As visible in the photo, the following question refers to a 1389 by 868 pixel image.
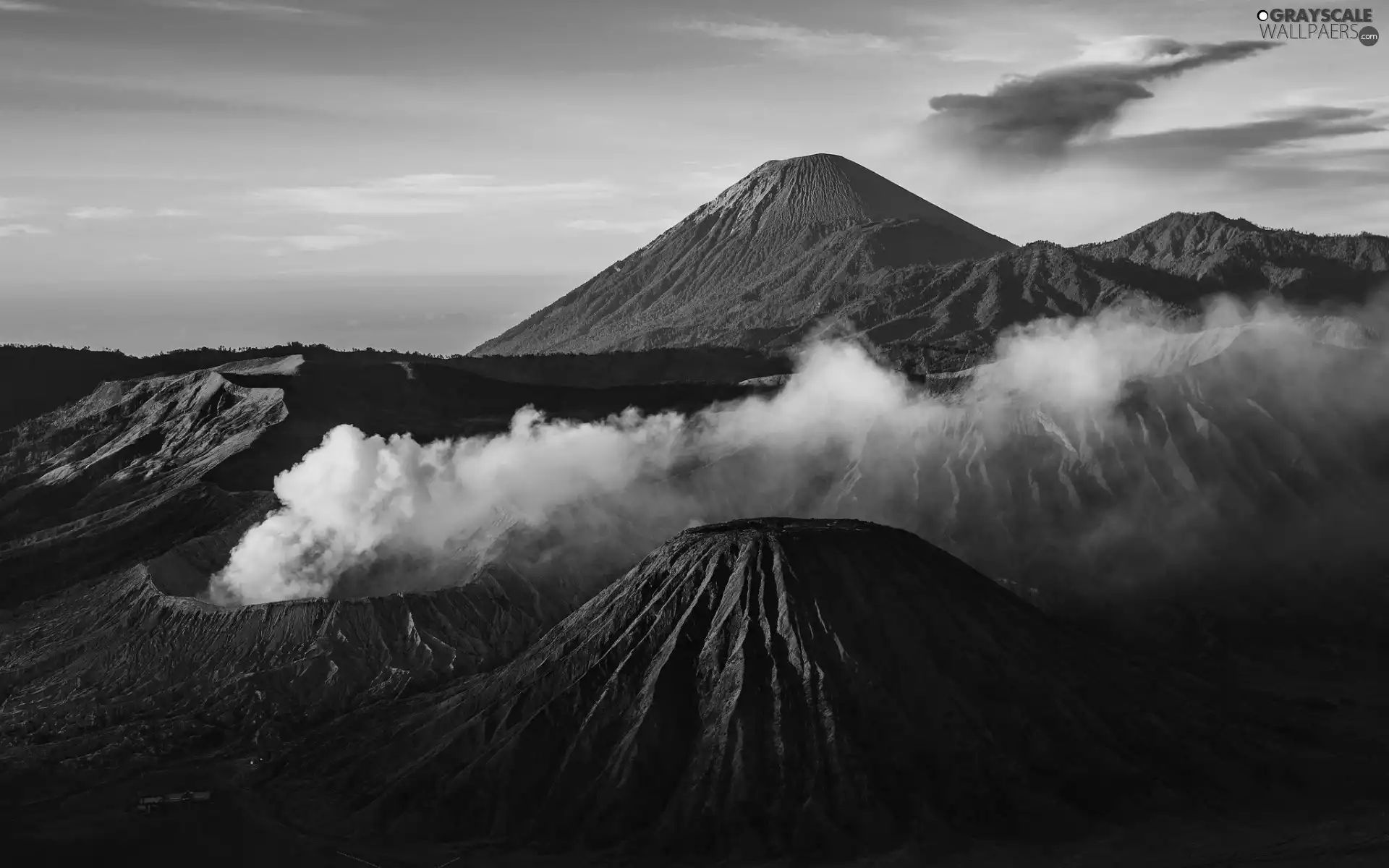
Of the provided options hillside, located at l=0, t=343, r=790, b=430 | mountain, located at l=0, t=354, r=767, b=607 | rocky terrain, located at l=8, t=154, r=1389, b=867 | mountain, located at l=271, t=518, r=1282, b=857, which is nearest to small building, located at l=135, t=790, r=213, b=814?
rocky terrain, located at l=8, t=154, r=1389, b=867

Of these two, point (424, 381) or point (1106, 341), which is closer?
point (1106, 341)

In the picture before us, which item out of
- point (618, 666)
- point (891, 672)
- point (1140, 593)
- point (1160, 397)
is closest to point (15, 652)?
point (618, 666)

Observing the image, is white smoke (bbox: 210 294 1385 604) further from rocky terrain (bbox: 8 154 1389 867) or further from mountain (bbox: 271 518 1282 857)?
mountain (bbox: 271 518 1282 857)

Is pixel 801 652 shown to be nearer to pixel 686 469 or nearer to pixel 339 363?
pixel 686 469

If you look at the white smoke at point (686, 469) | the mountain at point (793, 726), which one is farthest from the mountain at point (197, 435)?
the mountain at point (793, 726)

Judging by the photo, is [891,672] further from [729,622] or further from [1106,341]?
[1106,341]
